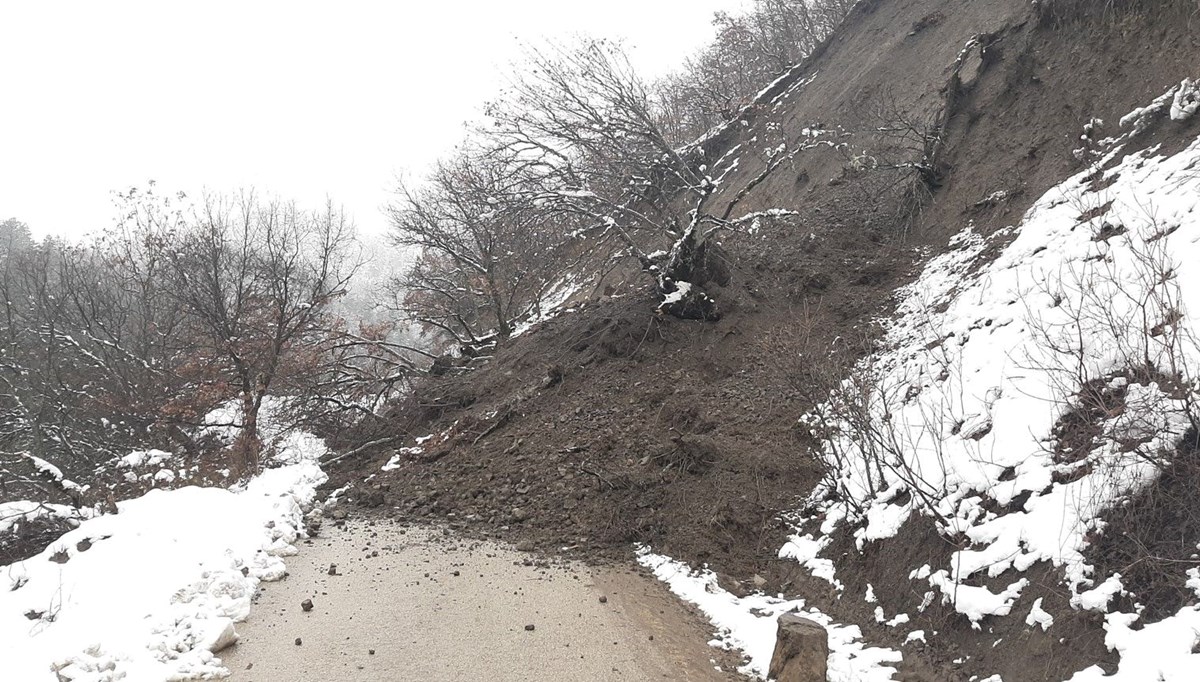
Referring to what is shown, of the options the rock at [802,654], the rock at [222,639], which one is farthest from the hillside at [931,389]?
the rock at [222,639]

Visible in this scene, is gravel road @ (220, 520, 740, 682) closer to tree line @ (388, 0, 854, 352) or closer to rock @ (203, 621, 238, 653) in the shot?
rock @ (203, 621, 238, 653)

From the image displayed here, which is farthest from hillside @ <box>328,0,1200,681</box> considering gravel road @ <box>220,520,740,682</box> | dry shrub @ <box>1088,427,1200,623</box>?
gravel road @ <box>220,520,740,682</box>

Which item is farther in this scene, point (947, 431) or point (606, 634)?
point (947, 431)

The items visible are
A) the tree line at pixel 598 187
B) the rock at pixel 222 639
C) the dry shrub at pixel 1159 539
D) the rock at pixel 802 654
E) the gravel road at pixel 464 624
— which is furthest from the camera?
the tree line at pixel 598 187

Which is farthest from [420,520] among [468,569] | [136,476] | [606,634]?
[136,476]

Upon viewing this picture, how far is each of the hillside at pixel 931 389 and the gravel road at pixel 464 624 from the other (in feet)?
2.51

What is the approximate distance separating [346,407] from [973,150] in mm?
12633

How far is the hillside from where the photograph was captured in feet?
11.7

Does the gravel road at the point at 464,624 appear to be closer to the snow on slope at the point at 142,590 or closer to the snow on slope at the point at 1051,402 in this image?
the snow on slope at the point at 142,590

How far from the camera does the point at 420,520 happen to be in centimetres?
757

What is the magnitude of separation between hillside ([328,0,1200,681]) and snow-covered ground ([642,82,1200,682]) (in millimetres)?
25

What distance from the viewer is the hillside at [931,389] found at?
3.57 metres

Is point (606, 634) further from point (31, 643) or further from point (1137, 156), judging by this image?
point (1137, 156)

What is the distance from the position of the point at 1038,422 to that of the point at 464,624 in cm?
448
